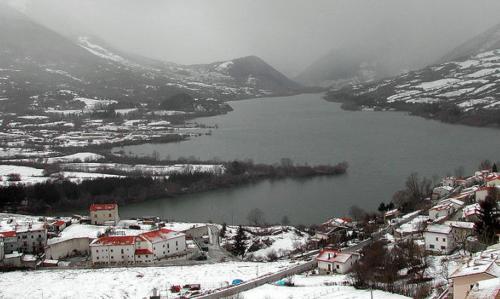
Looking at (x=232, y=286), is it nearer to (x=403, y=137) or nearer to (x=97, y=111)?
(x=403, y=137)

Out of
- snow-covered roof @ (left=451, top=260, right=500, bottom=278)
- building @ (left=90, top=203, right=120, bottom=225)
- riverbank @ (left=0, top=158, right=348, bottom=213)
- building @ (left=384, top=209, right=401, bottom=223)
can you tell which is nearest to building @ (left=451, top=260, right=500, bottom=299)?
snow-covered roof @ (left=451, top=260, right=500, bottom=278)

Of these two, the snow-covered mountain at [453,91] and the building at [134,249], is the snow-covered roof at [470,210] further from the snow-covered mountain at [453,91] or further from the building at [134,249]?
the snow-covered mountain at [453,91]

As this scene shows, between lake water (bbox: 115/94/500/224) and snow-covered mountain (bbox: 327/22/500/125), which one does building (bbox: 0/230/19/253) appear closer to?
lake water (bbox: 115/94/500/224)

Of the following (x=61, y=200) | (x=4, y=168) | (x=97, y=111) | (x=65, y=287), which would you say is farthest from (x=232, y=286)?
(x=97, y=111)

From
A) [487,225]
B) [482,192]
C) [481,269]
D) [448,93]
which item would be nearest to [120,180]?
[482,192]

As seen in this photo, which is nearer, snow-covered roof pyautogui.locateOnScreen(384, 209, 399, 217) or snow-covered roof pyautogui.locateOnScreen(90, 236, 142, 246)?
snow-covered roof pyautogui.locateOnScreen(90, 236, 142, 246)

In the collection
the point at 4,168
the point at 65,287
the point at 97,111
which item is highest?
the point at 97,111

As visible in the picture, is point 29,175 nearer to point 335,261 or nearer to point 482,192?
point 335,261
